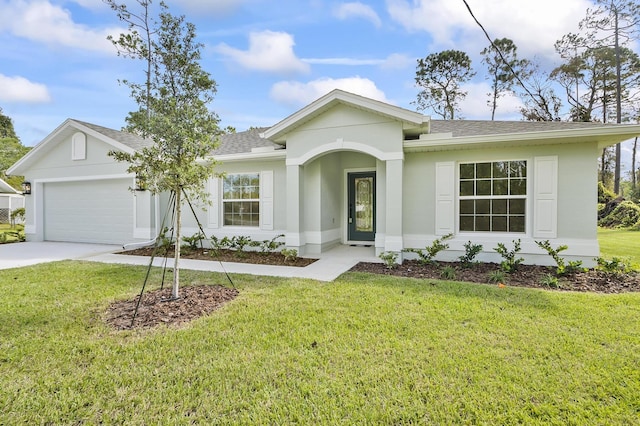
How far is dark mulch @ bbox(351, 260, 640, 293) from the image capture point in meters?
5.74

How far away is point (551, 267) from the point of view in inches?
277

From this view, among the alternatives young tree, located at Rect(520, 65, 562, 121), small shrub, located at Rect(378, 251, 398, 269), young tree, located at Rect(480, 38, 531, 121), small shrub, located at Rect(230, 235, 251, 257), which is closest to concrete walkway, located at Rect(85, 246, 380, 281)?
small shrub, located at Rect(378, 251, 398, 269)

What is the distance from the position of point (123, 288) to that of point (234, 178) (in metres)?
5.16

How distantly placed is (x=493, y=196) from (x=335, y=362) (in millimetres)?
6446

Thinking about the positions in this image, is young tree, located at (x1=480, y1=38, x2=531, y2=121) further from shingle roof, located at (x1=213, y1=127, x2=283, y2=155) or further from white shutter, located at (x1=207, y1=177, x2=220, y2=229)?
white shutter, located at (x1=207, y1=177, x2=220, y2=229)

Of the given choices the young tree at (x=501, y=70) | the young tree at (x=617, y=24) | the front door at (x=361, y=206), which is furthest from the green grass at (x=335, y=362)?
the young tree at (x=617, y=24)

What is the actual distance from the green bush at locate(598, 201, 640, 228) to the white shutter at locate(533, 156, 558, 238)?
1419 centimetres

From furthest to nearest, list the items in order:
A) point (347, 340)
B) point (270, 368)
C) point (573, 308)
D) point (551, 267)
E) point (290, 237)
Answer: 1. point (290, 237)
2. point (551, 267)
3. point (573, 308)
4. point (347, 340)
5. point (270, 368)

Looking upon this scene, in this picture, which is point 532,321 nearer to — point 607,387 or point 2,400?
point 607,387

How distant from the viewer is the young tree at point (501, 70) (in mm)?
24016

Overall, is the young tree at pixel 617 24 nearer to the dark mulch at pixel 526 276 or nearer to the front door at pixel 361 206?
the dark mulch at pixel 526 276

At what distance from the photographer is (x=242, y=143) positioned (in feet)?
37.3

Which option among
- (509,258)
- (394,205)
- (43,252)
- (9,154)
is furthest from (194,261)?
(9,154)

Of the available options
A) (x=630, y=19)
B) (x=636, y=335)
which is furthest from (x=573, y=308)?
(x=630, y=19)
